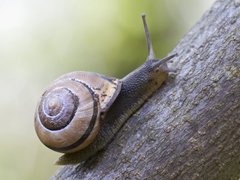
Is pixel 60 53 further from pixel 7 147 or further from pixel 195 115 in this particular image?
pixel 195 115

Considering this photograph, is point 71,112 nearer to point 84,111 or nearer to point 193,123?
point 84,111

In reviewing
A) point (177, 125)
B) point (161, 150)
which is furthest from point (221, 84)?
point (161, 150)

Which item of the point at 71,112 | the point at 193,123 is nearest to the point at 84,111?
the point at 71,112

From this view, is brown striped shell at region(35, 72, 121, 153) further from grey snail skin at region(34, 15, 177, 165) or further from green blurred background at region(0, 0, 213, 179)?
green blurred background at region(0, 0, 213, 179)

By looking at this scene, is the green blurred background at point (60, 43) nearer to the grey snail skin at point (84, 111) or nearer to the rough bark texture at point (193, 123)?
the grey snail skin at point (84, 111)

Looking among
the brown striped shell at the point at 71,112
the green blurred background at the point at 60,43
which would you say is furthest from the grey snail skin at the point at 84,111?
the green blurred background at the point at 60,43

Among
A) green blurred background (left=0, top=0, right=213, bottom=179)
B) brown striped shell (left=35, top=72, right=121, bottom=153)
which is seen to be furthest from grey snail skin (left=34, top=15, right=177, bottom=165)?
green blurred background (left=0, top=0, right=213, bottom=179)
